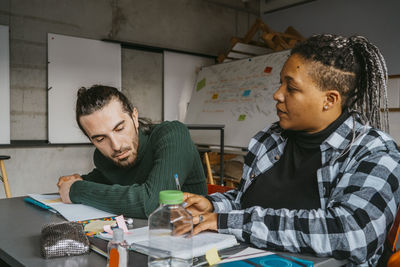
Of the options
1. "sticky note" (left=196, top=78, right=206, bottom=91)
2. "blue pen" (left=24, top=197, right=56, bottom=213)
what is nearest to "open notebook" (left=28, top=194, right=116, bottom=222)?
"blue pen" (left=24, top=197, right=56, bottom=213)

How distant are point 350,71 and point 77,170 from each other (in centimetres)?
391

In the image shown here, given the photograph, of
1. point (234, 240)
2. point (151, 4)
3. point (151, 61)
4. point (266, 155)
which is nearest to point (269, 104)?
point (151, 61)

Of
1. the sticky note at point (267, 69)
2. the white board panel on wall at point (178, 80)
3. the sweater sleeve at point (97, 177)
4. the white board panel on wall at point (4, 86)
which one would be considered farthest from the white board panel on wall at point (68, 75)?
the sweater sleeve at point (97, 177)

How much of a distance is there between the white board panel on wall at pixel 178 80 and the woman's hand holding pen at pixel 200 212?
4039mm

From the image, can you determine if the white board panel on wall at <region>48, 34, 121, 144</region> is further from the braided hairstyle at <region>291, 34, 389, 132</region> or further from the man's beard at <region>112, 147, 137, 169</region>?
the braided hairstyle at <region>291, 34, 389, 132</region>

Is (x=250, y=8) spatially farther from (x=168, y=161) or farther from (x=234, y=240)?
(x=234, y=240)

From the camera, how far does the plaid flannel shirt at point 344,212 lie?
82 centimetres

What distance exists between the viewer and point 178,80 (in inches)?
206

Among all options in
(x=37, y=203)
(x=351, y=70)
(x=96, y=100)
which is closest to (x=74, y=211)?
(x=37, y=203)

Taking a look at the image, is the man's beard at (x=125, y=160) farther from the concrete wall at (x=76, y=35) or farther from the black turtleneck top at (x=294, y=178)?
the concrete wall at (x=76, y=35)

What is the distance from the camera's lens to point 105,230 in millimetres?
951

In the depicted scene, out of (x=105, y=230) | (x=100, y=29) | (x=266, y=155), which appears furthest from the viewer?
(x=100, y=29)

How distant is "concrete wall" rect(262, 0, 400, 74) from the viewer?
4.39m

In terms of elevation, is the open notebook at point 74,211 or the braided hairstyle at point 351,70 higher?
the braided hairstyle at point 351,70
